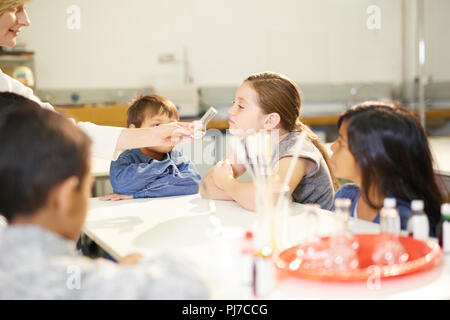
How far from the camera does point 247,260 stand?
1.09 m

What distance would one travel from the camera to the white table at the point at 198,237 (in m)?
1.05

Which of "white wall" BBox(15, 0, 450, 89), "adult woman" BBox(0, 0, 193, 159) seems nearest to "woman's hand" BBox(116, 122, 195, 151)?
"adult woman" BBox(0, 0, 193, 159)

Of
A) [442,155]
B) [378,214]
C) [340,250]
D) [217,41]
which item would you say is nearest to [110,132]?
[378,214]

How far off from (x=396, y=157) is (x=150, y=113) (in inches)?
46.0

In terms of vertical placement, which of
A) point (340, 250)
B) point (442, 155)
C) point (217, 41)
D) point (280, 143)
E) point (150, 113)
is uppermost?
point (217, 41)

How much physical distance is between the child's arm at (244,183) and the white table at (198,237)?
0.04 m

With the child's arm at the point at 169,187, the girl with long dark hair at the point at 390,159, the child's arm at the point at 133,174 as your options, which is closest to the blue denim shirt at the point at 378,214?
the girl with long dark hair at the point at 390,159

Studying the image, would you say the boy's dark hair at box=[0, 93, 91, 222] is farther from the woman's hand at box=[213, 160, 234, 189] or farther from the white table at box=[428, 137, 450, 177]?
the white table at box=[428, 137, 450, 177]

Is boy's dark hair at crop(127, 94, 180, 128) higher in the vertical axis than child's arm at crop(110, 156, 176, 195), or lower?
higher

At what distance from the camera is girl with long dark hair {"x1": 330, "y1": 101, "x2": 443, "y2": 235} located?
1535 mm

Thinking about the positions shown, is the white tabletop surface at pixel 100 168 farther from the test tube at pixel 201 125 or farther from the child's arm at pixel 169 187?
the test tube at pixel 201 125

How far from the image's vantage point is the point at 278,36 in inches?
215

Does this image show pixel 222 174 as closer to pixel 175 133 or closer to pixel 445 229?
pixel 175 133
